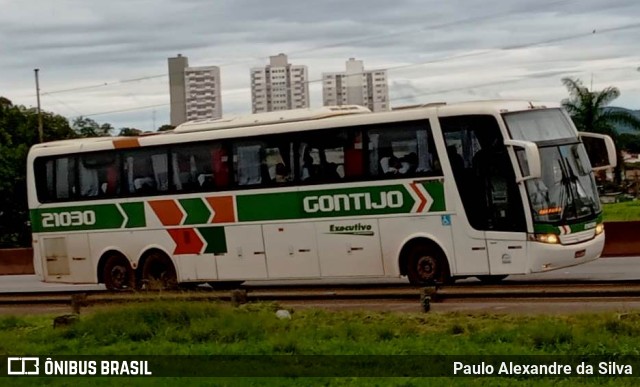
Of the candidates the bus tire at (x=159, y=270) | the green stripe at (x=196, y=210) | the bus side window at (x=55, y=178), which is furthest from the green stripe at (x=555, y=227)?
the bus side window at (x=55, y=178)

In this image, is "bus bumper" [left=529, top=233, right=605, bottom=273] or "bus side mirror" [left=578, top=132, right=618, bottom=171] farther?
"bus side mirror" [left=578, top=132, right=618, bottom=171]

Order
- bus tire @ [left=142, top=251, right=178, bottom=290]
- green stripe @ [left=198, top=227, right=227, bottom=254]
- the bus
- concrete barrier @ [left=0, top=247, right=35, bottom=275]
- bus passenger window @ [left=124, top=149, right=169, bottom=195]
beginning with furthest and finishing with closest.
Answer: concrete barrier @ [left=0, top=247, right=35, bottom=275] < bus tire @ [left=142, top=251, right=178, bottom=290] < bus passenger window @ [left=124, top=149, right=169, bottom=195] < green stripe @ [left=198, top=227, right=227, bottom=254] < the bus

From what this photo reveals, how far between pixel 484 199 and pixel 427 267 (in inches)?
62.9

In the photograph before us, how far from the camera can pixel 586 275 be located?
2286 cm

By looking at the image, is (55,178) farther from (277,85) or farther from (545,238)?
(277,85)

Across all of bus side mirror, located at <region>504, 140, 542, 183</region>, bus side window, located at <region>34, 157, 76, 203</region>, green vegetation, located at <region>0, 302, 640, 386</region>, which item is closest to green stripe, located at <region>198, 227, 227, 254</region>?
bus side window, located at <region>34, 157, 76, 203</region>

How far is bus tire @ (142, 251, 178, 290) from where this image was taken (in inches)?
926

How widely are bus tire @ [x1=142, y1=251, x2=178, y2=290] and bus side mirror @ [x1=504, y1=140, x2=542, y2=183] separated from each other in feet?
24.6

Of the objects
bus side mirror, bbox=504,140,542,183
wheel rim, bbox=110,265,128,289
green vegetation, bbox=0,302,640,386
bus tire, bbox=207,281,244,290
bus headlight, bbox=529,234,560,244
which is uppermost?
bus side mirror, bbox=504,140,542,183

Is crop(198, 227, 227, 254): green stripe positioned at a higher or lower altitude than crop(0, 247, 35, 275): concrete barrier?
higher

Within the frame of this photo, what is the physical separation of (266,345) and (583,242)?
738 centimetres

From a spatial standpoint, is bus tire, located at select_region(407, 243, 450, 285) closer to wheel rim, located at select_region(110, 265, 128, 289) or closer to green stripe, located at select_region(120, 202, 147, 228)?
green stripe, located at select_region(120, 202, 147, 228)

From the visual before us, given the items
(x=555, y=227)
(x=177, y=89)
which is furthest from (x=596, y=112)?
(x=555, y=227)

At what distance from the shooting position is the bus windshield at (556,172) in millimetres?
19344
